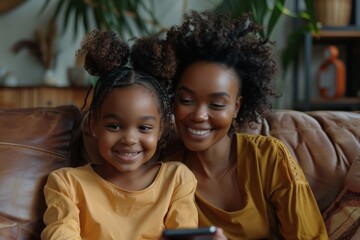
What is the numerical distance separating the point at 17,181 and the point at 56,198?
0.55 feet

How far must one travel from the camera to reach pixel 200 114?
1409mm

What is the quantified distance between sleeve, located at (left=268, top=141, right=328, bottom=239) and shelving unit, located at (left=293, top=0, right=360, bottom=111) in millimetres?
1732

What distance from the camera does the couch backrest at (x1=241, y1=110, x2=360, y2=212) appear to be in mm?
1558

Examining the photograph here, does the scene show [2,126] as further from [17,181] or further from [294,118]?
[294,118]

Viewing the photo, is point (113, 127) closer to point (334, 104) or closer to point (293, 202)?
point (293, 202)

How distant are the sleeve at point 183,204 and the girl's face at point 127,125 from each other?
14cm

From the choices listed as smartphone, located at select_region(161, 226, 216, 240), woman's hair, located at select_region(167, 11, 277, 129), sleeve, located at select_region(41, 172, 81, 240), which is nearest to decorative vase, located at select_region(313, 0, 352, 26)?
woman's hair, located at select_region(167, 11, 277, 129)

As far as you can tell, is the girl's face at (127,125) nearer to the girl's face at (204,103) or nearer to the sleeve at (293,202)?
the girl's face at (204,103)

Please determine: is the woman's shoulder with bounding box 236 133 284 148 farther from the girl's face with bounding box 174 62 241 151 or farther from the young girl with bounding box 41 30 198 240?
the young girl with bounding box 41 30 198 240

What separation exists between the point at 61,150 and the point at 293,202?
0.72 metres

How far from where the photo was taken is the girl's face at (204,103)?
4.66 ft

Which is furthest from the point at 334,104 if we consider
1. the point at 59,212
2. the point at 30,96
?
the point at 59,212

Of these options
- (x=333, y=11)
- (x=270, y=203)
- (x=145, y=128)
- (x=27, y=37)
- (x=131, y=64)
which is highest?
(x=333, y=11)

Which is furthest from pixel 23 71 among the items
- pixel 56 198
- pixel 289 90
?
pixel 56 198
